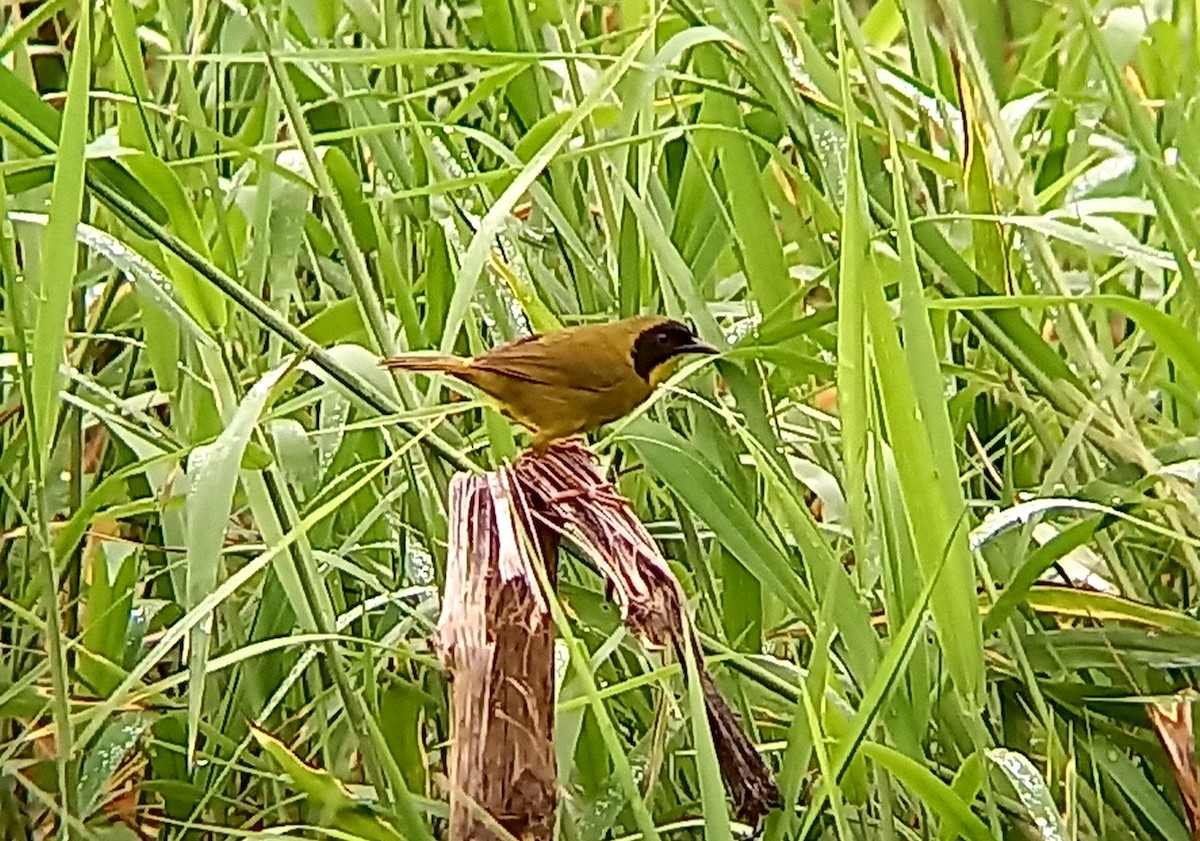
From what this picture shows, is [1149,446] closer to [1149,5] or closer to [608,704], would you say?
[608,704]

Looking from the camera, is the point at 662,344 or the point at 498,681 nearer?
the point at 498,681

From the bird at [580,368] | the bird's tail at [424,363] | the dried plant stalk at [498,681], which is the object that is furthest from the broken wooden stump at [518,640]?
the bird at [580,368]

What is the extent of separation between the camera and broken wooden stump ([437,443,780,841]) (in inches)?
28.1

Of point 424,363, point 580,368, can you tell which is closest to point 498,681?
point 424,363

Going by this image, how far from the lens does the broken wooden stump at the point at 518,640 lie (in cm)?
71

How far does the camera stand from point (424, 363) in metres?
0.92

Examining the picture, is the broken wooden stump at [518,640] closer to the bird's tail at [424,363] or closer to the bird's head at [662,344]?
the bird's tail at [424,363]

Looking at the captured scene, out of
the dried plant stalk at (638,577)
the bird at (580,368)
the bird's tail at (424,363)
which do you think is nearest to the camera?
the dried plant stalk at (638,577)

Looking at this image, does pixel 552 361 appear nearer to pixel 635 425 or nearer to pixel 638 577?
pixel 635 425

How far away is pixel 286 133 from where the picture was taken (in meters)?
1.49

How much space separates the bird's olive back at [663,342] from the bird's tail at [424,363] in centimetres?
15

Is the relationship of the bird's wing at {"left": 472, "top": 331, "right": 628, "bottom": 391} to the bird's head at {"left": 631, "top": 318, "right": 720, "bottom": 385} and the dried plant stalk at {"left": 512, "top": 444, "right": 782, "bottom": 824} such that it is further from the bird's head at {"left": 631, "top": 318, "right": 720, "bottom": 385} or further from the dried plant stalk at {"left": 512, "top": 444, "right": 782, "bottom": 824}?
the dried plant stalk at {"left": 512, "top": 444, "right": 782, "bottom": 824}

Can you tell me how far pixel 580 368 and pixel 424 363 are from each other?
16 centimetres

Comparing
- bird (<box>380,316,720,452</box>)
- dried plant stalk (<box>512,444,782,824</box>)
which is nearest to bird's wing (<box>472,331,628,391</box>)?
bird (<box>380,316,720,452</box>)
